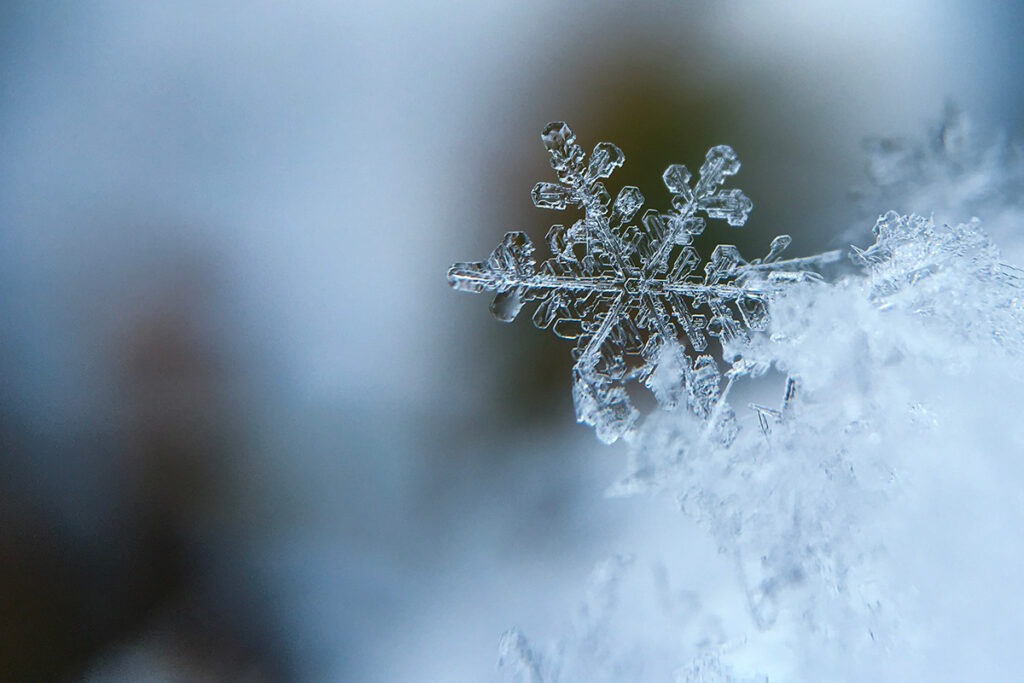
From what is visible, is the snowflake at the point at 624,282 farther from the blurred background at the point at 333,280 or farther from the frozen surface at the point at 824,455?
the blurred background at the point at 333,280

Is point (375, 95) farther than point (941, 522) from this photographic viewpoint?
Yes

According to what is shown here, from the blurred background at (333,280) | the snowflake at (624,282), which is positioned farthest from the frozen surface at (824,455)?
the blurred background at (333,280)

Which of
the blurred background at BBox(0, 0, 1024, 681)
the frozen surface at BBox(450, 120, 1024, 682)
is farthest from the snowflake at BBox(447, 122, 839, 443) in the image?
the blurred background at BBox(0, 0, 1024, 681)

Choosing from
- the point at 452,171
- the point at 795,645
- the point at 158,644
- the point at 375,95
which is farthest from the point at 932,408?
the point at 158,644

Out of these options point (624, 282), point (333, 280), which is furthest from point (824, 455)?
point (333, 280)

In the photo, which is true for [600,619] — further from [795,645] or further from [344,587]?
[344,587]

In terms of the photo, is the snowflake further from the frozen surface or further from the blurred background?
the blurred background
